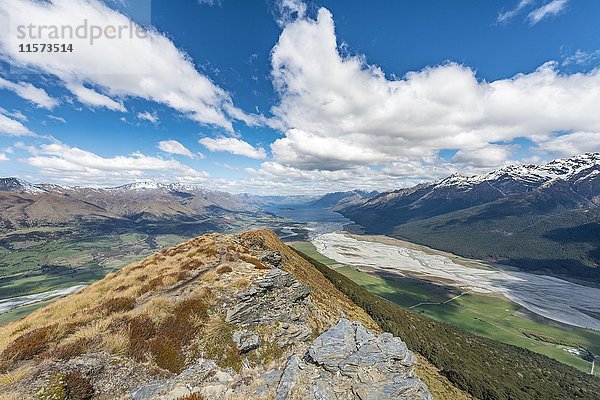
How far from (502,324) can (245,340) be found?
184720 mm

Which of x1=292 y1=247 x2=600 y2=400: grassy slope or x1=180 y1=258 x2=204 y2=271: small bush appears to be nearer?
x1=180 y1=258 x2=204 y2=271: small bush

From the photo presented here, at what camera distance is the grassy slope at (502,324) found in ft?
420

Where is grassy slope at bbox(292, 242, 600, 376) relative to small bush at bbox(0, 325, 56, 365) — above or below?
below

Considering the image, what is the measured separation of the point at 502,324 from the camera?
152375mm

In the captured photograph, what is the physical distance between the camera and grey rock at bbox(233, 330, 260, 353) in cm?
2311

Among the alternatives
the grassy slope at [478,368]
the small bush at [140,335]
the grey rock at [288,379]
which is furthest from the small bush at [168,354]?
the grassy slope at [478,368]

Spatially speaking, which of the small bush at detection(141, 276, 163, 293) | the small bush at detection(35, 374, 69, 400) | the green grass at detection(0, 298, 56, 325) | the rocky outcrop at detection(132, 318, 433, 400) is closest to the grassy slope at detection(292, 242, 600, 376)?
the rocky outcrop at detection(132, 318, 433, 400)

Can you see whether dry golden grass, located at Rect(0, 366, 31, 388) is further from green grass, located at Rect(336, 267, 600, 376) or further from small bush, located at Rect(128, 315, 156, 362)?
green grass, located at Rect(336, 267, 600, 376)

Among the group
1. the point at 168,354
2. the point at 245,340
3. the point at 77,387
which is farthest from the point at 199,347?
the point at 77,387

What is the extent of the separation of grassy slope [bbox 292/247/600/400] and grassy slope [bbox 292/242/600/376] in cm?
3344

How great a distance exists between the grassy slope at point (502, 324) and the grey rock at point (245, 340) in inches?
6068

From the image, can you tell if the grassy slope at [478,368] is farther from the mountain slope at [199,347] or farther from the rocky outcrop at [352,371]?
the mountain slope at [199,347]

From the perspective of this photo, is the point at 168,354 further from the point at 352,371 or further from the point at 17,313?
the point at 17,313

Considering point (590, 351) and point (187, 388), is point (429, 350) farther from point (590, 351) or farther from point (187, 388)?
point (590, 351)
